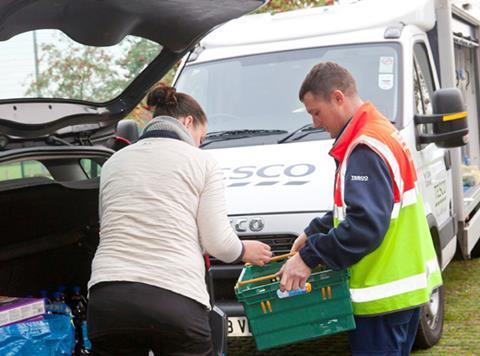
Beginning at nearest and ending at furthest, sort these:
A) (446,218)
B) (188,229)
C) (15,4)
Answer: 1. (15,4)
2. (188,229)
3. (446,218)

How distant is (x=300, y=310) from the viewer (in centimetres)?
388

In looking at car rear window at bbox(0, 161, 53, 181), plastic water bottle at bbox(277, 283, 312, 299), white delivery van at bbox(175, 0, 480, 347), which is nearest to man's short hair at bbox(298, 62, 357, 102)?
plastic water bottle at bbox(277, 283, 312, 299)

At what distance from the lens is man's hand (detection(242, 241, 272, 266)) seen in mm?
3723

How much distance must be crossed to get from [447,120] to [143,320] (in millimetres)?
3434

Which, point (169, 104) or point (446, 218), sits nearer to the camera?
point (169, 104)

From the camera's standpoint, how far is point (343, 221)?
364 centimetres

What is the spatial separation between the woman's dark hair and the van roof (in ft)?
10.7

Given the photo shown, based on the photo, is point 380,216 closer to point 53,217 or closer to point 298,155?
point 53,217

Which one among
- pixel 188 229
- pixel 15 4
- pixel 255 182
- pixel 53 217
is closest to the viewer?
pixel 15 4

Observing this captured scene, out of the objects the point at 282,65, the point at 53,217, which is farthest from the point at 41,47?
the point at 282,65

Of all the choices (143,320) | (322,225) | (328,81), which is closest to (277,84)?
(322,225)

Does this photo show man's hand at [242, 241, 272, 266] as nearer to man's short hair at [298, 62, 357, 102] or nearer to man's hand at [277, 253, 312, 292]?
man's hand at [277, 253, 312, 292]

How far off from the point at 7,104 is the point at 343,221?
1471 mm

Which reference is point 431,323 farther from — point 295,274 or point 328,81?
point 328,81
